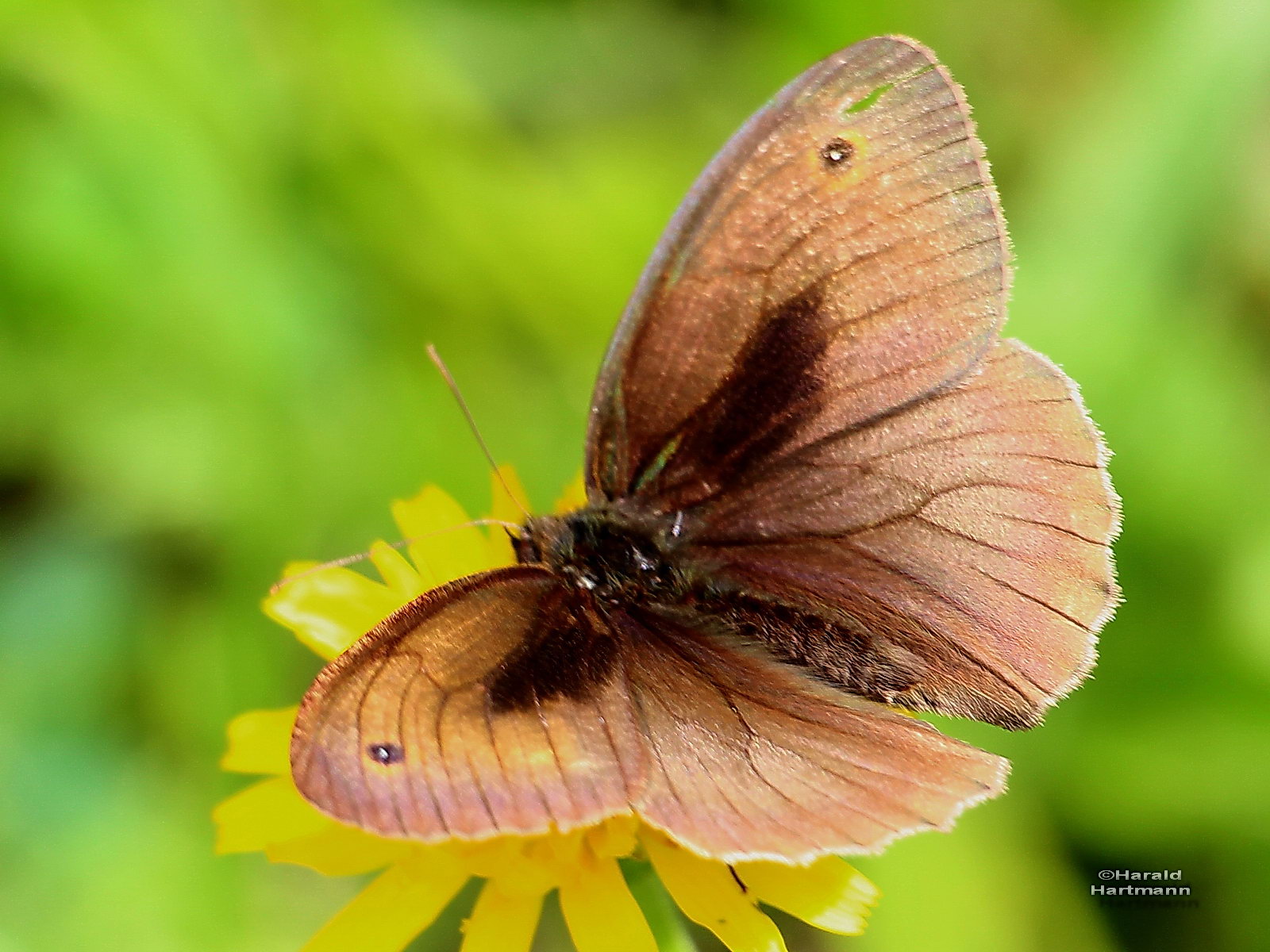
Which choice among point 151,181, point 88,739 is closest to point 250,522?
point 88,739

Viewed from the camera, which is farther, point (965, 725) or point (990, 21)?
point (990, 21)

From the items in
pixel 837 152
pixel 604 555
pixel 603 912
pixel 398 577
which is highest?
pixel 837 152

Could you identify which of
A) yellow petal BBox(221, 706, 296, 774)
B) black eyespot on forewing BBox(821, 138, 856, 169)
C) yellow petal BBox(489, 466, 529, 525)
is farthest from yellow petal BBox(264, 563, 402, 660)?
black eyespot on forewing BBox(821, 138, 856, 169)

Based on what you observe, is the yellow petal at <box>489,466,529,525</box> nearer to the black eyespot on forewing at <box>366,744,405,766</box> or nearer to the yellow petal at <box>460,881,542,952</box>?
the yellow petal at <box>460,881,542,952</box>

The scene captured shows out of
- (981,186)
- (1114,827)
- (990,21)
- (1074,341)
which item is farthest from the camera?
(990,21)

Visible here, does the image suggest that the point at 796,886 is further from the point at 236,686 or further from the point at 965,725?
the point at 236,686

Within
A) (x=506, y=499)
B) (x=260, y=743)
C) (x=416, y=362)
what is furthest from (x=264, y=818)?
(x=416, y=362)

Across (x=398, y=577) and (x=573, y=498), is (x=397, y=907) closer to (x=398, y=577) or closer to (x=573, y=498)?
(x=398, y=577)

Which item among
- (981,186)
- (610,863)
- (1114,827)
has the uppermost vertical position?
(981,186)
